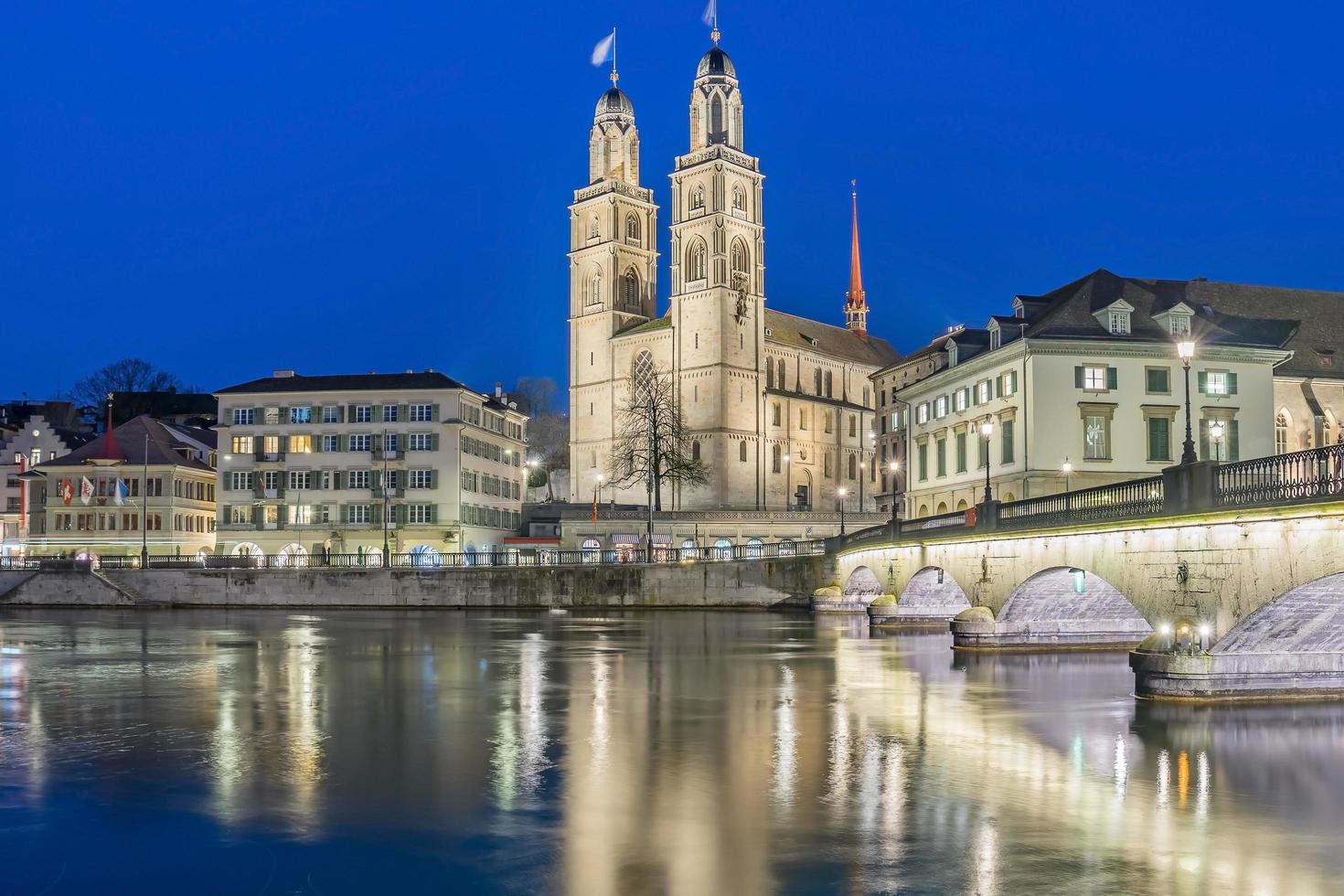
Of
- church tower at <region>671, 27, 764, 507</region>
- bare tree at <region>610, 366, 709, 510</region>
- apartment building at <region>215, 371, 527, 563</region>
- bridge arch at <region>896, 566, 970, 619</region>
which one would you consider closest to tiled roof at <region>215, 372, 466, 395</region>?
apartment building at <region>215, 371, 527, 563</region>

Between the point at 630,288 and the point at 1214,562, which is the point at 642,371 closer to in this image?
the point at 630,288

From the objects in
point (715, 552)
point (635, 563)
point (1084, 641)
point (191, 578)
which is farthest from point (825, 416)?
point (1084, 641)

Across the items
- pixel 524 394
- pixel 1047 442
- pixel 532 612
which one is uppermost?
pixel 524 394

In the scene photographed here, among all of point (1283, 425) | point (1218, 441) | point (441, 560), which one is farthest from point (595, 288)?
point (1218, 441)

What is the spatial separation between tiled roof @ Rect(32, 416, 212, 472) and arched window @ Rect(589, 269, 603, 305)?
4412cm

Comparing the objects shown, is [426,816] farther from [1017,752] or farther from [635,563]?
[635,563]

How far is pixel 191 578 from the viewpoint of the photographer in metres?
85.4

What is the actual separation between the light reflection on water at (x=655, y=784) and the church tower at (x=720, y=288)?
87215 millimetres

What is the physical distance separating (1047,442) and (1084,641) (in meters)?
22.4

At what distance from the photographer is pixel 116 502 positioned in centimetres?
9931

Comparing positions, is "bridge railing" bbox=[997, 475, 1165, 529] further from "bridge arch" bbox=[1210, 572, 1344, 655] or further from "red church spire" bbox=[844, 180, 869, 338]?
"red church spire" bbox=[844, 180, 869, 338]


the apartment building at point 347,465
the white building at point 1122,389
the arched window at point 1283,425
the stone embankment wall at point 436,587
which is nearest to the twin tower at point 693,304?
the apartment building at point 347,465

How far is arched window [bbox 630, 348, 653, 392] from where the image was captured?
424 feet

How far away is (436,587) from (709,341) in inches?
1932
